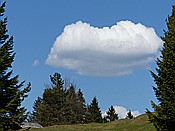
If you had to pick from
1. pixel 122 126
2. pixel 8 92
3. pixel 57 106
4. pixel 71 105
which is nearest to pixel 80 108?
pixel 71 105

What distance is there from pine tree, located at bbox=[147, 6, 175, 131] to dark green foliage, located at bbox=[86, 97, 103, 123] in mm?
A: 67987

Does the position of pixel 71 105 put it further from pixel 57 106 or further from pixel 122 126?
pixel 122 126

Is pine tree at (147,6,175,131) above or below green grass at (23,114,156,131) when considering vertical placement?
below

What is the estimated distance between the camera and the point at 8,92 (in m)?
24.5

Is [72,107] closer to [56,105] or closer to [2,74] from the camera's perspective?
[56,105]

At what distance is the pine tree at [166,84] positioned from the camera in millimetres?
24375

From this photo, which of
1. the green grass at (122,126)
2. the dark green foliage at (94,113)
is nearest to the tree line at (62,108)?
the dark green foliage at (94,113)

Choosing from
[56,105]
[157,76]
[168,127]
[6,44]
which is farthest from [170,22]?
[56,105]

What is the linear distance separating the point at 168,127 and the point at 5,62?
34.4 feet

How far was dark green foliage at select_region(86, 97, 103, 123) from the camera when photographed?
93875 millimetres

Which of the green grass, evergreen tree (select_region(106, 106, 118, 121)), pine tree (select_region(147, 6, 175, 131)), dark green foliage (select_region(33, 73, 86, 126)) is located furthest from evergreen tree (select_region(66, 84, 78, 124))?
pine tree (select_region(147, 6, 175, 131))

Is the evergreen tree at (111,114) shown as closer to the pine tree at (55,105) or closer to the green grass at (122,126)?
the pine tree at (55,105)

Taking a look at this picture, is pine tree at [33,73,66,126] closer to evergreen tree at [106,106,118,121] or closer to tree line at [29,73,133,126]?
tree line at [29,73,133,126]

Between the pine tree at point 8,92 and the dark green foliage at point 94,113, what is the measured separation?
69.5 m
